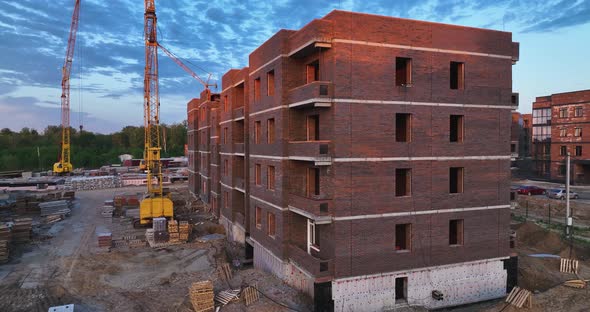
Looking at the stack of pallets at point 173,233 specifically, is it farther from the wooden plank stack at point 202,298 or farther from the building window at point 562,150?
the building window at point 562,150

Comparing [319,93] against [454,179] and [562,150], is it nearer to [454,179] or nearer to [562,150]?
[454,179]

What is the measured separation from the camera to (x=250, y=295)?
1983 cm

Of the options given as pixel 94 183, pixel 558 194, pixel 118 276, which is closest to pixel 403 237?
pixel 118 276

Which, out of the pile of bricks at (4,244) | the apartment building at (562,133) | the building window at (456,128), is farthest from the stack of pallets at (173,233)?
the apartment building at (562,133)

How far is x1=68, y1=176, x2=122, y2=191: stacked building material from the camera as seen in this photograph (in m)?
73.9

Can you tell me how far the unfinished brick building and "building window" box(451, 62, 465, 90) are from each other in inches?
2.7

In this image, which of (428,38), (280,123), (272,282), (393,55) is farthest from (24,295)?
(428,38)

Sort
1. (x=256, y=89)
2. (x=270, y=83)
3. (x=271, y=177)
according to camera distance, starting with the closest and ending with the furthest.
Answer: (x=270, y=83)
(x=271, y=177)
(x=256, y=89)

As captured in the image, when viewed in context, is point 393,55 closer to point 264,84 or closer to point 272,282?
point 264,84

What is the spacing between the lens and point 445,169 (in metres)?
21.0

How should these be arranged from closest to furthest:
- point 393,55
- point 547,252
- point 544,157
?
point 393,55 < point 547,252 < point 544,157

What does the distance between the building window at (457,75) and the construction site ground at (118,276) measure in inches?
557

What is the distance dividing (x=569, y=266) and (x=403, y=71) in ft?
56.1

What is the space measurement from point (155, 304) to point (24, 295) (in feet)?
26.6
